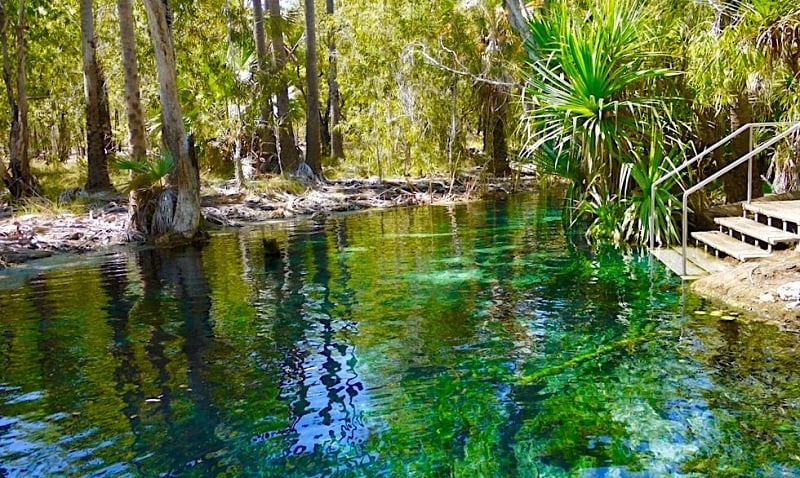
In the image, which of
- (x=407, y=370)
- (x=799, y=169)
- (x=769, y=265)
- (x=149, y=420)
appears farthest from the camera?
(x=799, y=169)

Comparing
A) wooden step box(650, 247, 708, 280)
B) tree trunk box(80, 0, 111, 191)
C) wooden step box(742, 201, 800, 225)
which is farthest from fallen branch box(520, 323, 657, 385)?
tree trunk box(80, 0, 111, 191)

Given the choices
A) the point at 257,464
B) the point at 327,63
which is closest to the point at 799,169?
the point at 257,464

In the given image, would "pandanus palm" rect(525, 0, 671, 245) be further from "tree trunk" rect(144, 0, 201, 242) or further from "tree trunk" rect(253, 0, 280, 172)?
"tree trunk" rect(253, 0, 280, 172)

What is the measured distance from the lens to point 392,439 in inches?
182

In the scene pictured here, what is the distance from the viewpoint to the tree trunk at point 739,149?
11.9 m

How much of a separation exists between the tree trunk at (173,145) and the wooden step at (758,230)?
8.98 metres

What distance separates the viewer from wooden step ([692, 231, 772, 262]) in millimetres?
8453

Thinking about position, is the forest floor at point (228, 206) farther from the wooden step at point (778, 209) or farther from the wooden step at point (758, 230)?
the wooden step at point (778, 209)

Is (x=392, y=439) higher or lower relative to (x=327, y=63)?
lower

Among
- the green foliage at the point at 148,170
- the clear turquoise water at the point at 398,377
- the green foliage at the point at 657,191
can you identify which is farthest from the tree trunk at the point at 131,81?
the green foliage at the point at 657,191

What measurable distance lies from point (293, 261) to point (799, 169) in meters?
7.71

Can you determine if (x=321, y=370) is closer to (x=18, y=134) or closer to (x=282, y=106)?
(x=18, y=134)

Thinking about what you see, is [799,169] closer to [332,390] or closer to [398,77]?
[332,390]

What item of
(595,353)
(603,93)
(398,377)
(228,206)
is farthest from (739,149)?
(228,206)
